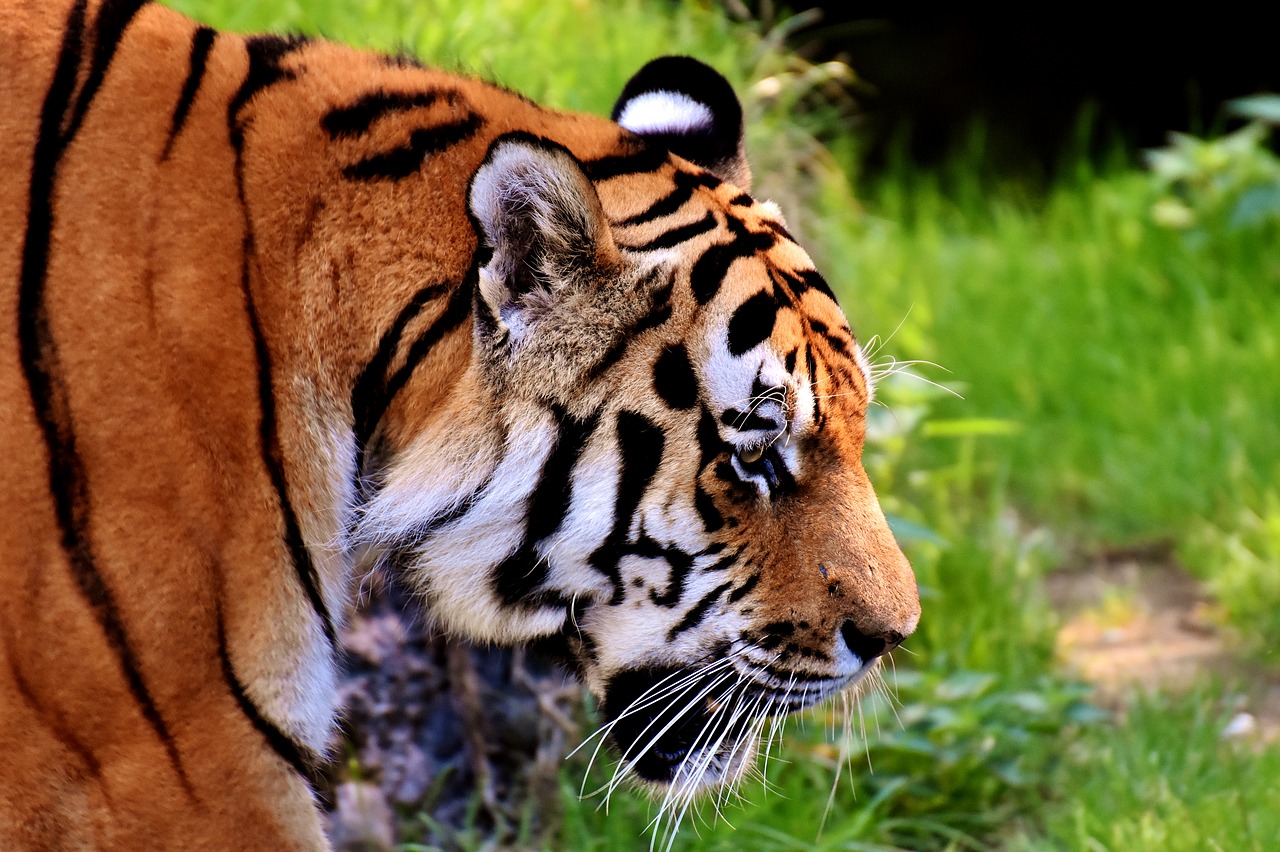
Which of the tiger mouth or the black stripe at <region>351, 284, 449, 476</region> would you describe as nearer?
the black stripe at <region>351, 284, 449, 476</region>

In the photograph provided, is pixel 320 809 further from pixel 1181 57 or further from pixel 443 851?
pixel 1181 57

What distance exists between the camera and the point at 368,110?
82.6 inches

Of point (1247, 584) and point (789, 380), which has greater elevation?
point (789, 380)

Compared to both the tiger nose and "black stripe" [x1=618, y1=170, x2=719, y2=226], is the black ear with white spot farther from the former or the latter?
the tiger nose

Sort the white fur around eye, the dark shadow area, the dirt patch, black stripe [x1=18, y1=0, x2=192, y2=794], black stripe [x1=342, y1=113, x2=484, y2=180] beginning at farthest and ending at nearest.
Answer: the dark shadow area
the dirt patch
the white fur around eye
black stripe [x1=342, y1=113, x2=484, y2=180]
black stripe [x1=18, y1=0, x2=192, y2=794]

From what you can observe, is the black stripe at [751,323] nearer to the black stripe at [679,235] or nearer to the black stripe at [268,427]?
the black stripe at [679,235]

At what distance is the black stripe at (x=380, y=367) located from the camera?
6.58 feet

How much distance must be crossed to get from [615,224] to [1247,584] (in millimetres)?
2760

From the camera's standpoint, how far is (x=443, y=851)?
2947 millimetres

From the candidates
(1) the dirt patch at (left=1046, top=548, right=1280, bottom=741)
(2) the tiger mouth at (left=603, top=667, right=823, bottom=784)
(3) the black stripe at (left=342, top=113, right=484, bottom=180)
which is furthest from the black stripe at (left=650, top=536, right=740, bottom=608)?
(1) the dirt patch at (left=1046, top=548, right=1280, bottom=741)

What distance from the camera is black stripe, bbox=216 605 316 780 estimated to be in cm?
186

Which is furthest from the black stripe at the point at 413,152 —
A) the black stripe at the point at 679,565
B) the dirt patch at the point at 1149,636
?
the dirt patch at the point at 1149,636

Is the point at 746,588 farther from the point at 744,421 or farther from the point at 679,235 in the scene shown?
the point at 679,235

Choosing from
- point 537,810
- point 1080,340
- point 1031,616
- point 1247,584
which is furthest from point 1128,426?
point 537,810
